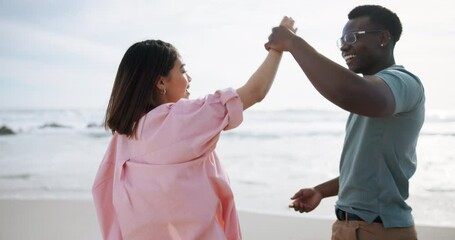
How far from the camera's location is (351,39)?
2.51 meters

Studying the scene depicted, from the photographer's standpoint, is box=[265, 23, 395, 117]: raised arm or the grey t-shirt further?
the grey t-shirt

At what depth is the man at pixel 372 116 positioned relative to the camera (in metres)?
2.05

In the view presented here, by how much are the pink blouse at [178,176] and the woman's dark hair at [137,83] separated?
0.24ft

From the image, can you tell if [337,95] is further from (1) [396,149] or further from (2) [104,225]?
(2) [104,225]

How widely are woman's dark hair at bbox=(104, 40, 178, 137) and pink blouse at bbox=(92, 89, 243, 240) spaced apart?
7 centimetres

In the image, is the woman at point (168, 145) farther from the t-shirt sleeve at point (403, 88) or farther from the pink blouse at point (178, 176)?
the t-shirt sleeve at point (403, 88)

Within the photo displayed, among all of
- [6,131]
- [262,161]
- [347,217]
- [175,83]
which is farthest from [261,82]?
[6,131]

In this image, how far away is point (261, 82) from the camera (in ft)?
8.04

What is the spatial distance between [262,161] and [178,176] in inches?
350

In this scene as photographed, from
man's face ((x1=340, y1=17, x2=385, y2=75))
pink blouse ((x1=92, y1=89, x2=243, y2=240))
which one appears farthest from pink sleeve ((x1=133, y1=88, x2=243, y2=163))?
man's face ((x1=340, y1=17, x2=385, y2=75))

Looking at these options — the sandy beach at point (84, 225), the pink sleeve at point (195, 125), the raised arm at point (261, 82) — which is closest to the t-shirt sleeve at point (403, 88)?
the raised arm at point (261, 82)

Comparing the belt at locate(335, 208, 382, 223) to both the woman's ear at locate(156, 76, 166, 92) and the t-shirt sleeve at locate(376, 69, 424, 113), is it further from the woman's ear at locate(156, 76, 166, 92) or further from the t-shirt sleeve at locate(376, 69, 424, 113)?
the woman's ear at locate(156, 76, 166, 92)

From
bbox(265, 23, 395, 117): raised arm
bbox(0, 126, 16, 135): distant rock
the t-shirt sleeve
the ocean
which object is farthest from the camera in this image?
bbox(0, 126, 16, 135): distant rock

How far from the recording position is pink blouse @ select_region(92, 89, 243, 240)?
2.43 m
